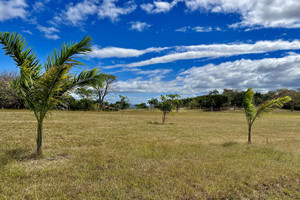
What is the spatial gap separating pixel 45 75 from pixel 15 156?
12.4 feet

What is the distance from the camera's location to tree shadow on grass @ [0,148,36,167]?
633 centimetres

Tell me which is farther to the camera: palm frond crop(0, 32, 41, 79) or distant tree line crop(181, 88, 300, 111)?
distant tree line crop(181, 88, 300, 111)

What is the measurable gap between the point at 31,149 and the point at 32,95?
3.21 meters

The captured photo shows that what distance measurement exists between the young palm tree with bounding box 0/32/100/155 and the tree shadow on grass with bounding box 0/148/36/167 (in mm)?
509

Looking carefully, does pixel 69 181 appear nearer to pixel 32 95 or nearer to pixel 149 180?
pixel 149 180

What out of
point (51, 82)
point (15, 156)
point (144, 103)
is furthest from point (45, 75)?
point (144, 103)

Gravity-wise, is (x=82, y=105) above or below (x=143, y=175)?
above

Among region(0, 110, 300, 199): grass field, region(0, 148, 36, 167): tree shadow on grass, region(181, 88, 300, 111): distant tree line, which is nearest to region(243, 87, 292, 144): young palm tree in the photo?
region(0, 110, 300, 199): grass field

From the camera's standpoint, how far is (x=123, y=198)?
164 inches

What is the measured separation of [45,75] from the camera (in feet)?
20.2

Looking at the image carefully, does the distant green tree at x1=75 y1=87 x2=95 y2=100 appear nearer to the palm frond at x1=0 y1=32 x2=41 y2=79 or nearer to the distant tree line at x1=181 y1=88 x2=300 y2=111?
the palm frond at x1=0 y1=32 x2=41 y2=79

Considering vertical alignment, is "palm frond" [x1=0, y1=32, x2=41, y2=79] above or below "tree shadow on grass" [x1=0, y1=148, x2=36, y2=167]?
above

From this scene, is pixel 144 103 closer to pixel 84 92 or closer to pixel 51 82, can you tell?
pixel 84 92

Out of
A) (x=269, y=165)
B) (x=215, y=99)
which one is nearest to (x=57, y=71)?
(x=269, y=165)
